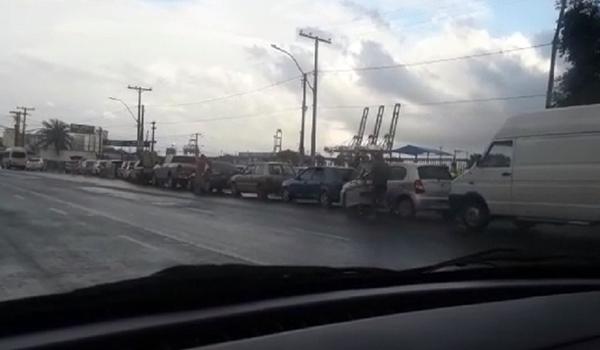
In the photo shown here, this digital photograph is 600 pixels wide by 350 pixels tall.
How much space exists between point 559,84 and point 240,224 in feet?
38.1

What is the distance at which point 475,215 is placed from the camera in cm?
1516

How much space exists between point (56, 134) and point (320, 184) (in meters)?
99.1

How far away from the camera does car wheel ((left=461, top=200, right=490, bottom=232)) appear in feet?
49.3

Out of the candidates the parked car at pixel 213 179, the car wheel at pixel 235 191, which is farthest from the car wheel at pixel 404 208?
the parked car at pixel 213 179

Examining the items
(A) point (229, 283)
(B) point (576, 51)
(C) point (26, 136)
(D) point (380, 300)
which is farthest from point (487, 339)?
(C) point (26, 136)

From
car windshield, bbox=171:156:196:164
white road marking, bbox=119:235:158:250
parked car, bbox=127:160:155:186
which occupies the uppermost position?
car windshield, bbox=171:156:196:164

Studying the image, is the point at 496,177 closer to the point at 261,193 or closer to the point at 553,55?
the point at 553,55

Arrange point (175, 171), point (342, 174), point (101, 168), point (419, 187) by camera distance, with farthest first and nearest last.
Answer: point (101, 168), point (175, 171), point (342, 174), point (419, 187)

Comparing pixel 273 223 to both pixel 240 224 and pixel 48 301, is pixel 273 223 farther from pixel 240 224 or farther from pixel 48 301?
Result: pixel 48 301

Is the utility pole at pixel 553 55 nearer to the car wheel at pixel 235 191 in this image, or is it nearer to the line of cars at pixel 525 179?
the line of cars at pixel 525 179

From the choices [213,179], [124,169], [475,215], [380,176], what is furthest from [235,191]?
[124,169]

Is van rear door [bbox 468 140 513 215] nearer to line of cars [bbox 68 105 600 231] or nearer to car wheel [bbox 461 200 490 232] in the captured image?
line of cars [bbox 68 105 600 231]

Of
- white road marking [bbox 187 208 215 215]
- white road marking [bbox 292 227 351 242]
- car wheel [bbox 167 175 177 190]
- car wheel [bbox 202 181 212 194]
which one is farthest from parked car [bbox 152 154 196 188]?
white road marking [bbox 292 227 351 242]

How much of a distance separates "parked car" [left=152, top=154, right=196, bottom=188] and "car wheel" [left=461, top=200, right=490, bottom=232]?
22.2 meters
